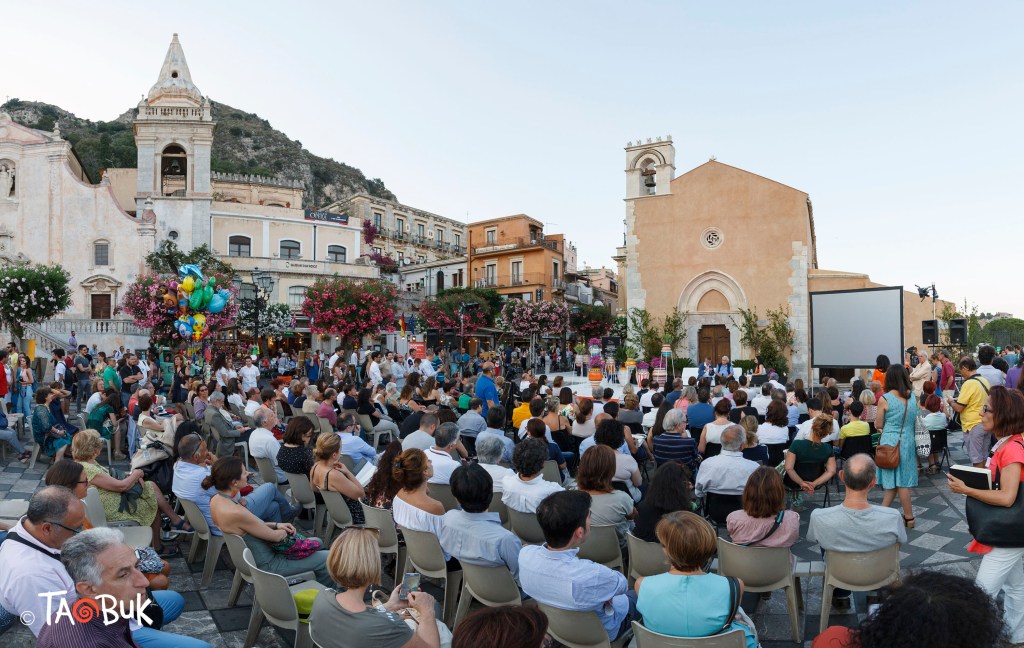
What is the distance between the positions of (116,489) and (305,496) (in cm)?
149

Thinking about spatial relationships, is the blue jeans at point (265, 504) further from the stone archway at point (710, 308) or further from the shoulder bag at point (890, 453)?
the stone archway at point (710, 308)

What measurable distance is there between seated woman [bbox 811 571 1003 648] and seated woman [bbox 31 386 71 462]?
8.81 meters

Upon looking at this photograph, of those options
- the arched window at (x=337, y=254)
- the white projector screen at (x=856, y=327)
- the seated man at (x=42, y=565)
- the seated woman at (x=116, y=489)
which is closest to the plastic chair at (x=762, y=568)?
the seated man at (x=42, y=565)

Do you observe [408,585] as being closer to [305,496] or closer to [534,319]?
[305,496]

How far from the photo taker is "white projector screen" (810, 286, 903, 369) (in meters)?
17.5

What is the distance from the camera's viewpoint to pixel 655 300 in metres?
24.0

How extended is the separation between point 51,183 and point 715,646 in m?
37.1

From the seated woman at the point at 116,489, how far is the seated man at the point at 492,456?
2671 mm

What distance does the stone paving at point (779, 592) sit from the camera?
4043 mm

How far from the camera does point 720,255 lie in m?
23.1

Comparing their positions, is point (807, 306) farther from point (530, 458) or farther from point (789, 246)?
point (530, 458)

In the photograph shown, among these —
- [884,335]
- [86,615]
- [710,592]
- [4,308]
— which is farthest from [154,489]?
[4,308]

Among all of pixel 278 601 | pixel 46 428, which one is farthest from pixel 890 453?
pixel 46 428

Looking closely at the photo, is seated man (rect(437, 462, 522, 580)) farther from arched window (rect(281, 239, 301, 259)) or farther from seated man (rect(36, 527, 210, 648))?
arched window (rect(281, 239, 301, 259))
